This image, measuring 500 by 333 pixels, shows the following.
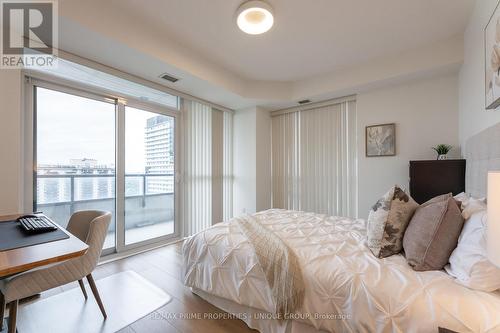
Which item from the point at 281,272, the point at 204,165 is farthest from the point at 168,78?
A: the point at 281,272

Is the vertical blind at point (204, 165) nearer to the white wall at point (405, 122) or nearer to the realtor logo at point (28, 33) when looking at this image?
the realtor logo at point (28, 33)

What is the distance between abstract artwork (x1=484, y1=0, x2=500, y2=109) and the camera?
1.48 m

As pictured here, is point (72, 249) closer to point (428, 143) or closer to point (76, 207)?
point (76, 207)

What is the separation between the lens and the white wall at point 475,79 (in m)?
1.78

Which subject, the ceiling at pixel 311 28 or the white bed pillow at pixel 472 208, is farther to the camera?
the ceiling at pixel 311 28

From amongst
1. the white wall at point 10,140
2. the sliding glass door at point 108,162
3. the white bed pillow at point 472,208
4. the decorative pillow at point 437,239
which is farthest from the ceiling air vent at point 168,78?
the white bed pillow at point 472,208

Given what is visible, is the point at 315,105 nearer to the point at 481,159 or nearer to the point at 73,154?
the point at 481,159

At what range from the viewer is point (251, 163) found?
433 centimetres

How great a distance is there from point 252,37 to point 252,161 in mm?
2225

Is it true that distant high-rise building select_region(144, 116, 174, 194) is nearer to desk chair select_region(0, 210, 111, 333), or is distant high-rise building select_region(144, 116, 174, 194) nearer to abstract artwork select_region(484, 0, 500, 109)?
desk chair select_region(0, 210, 111, 333)

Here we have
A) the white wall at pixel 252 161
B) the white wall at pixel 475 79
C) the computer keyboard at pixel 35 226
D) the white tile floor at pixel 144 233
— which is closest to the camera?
the computer keyboard at pixel 35 226

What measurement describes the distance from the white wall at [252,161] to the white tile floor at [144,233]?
139 cm

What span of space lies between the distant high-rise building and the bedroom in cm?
3

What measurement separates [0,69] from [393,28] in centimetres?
390
